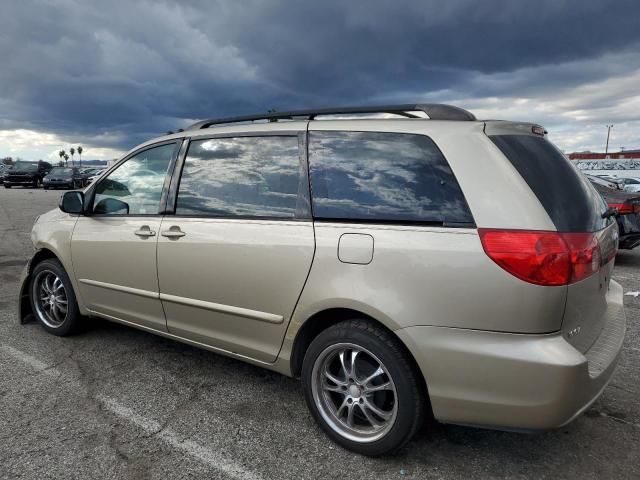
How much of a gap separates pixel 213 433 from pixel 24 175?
3574 cm

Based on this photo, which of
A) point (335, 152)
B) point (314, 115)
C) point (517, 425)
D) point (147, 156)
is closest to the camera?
point (517, 425)

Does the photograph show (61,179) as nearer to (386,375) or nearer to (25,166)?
(25,166)

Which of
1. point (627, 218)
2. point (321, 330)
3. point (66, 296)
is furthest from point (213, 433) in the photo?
point (627, 218)

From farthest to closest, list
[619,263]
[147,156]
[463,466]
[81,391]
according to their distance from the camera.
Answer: [619,263] → [147,156] → [81,391] → [463,466]

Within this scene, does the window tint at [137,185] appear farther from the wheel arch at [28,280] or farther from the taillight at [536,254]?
the taillight at [536,254]

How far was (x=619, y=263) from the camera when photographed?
8117 millimetres

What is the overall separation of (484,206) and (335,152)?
0.90 meters

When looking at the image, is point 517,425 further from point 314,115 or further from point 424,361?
point 314,115

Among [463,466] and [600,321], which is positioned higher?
[600,321]

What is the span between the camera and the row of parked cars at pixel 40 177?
3103 cm

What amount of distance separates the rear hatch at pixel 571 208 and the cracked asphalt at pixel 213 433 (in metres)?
0.72

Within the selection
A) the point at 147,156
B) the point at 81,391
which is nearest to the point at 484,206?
the point at 147,156

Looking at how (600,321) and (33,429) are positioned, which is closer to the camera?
(600,321)

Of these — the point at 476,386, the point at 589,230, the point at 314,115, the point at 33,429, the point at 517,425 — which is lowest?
the point at 33,429
